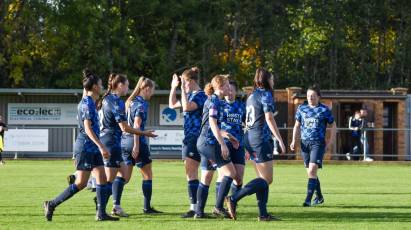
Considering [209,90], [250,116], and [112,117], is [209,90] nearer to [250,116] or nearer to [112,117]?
[250,116]

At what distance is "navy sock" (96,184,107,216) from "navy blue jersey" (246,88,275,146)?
2060 millimetres

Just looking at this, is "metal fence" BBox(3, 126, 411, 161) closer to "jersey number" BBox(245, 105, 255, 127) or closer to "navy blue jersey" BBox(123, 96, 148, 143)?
"navy blue jersey" BBox(123, 96, 148, 143)

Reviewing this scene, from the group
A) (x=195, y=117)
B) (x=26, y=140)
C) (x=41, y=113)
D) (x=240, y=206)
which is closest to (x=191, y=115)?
(x=195, y=117)

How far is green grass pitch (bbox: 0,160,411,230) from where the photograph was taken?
500 inches

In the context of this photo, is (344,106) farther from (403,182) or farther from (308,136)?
(308,136)

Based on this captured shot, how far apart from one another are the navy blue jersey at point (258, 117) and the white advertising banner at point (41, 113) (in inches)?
1095

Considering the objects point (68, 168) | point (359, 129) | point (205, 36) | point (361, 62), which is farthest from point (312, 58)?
point (68, 168)

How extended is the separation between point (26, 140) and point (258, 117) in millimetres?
25321

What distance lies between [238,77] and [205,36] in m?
3.61

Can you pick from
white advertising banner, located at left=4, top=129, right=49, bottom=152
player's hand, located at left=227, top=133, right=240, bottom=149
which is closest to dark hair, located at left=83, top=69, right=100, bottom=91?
player's hand, located at left=227, top=133, right=240, bottom=149

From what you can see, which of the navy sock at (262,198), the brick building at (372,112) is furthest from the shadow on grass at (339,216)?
the brick building at (372,112)

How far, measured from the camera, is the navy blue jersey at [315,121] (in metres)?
16.3

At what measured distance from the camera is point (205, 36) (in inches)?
2087

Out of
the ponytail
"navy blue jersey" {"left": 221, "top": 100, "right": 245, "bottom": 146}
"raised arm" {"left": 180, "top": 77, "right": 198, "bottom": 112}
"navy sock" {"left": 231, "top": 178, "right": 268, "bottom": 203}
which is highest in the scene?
the ponytail
